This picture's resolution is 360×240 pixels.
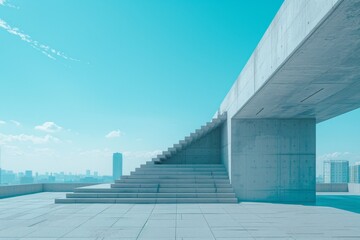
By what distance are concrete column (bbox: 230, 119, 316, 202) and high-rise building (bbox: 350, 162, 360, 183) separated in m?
136

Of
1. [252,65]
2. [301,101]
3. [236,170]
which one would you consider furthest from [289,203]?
[252,65]

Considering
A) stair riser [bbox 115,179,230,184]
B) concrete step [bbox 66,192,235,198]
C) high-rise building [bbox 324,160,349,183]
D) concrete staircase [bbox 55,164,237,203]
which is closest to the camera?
concrete staircase [bbox 55,164,237,203]

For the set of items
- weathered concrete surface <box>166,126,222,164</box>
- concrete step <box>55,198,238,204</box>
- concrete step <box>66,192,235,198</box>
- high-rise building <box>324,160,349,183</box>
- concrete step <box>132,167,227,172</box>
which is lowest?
high-rise building <box>324,160,349,183</box>

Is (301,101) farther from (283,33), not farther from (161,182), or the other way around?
(161,182)

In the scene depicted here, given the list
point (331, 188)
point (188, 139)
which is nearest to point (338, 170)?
point (331, 188)

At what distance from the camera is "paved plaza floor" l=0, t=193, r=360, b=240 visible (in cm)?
863

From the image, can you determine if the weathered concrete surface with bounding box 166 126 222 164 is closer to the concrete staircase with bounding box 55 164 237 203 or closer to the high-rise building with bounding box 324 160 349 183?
the concrete staircase with bounding box 55 164 237 203

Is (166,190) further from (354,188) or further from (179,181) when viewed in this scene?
(354,188)

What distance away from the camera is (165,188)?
1622 cm

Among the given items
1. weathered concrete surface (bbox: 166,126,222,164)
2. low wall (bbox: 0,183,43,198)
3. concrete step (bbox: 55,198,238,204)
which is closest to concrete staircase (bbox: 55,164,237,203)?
concrete step (bbox: 55,198,238,204)

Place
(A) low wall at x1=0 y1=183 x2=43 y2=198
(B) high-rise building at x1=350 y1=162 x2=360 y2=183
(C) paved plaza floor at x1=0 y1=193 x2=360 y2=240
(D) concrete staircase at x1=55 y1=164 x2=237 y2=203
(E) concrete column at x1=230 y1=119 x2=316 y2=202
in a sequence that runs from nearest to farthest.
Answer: (C) paved plaza floor at x1=0 y1=193 x2=360 y2=240
(D) concrete staircase at x1=55 y1=164 x2=237 y2=203
(E) concrete column at x1=230 y1=119 x2=316 y2=202
(A) low wall at x1=0 y1=183 x2=43 y2=198
(B) high-rise building at x1=350 y1=162 x2=360 y2=183

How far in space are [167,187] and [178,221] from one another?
19.4ft

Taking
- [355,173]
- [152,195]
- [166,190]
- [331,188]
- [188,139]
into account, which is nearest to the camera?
[152,195]

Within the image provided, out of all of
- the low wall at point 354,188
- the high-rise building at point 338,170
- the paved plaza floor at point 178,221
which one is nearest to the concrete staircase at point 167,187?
the paved plaza floor at point 178,221
